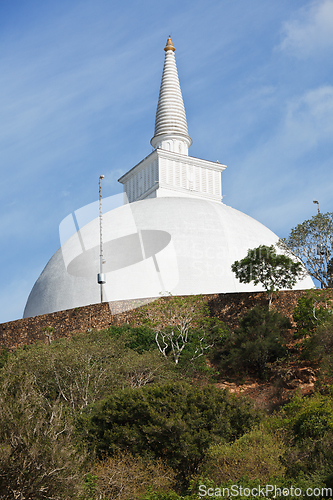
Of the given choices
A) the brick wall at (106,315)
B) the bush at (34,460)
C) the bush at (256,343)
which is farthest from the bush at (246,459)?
the brick wall at (106,315)

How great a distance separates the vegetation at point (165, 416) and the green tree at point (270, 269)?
1.46 metres

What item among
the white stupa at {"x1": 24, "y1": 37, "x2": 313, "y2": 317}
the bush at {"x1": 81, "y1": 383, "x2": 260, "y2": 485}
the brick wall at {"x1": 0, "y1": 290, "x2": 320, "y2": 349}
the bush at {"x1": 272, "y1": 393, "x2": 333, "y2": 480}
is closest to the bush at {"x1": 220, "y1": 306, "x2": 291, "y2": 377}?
the brick wall at {"x1": 0, "y1": 290, "x2": 320, "y2": 349}

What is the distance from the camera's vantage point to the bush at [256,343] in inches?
649

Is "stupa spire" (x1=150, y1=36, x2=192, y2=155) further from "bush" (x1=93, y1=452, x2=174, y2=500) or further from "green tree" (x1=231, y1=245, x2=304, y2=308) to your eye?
"bush" (x1=93, y1=452, x2=174, y2=500)

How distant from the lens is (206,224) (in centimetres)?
2375

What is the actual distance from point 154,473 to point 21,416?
2950mm

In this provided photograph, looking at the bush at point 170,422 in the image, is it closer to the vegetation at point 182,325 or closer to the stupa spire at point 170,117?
the vegetation at point 182,325

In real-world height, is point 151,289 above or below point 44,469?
above

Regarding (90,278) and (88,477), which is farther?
(90,278)

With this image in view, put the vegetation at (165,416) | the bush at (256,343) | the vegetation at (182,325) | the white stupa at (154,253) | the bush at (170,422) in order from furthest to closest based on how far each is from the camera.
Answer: the white stupa at (154,253), the vegetation at (182,325), the bush at (256,343), the bush at (170,422), the vegetation at (165,416)

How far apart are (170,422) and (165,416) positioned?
0.37 meters

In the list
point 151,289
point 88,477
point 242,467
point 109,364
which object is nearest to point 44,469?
point 88,477

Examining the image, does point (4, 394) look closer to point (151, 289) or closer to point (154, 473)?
point (154, 473)

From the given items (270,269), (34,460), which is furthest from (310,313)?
(34,460)
